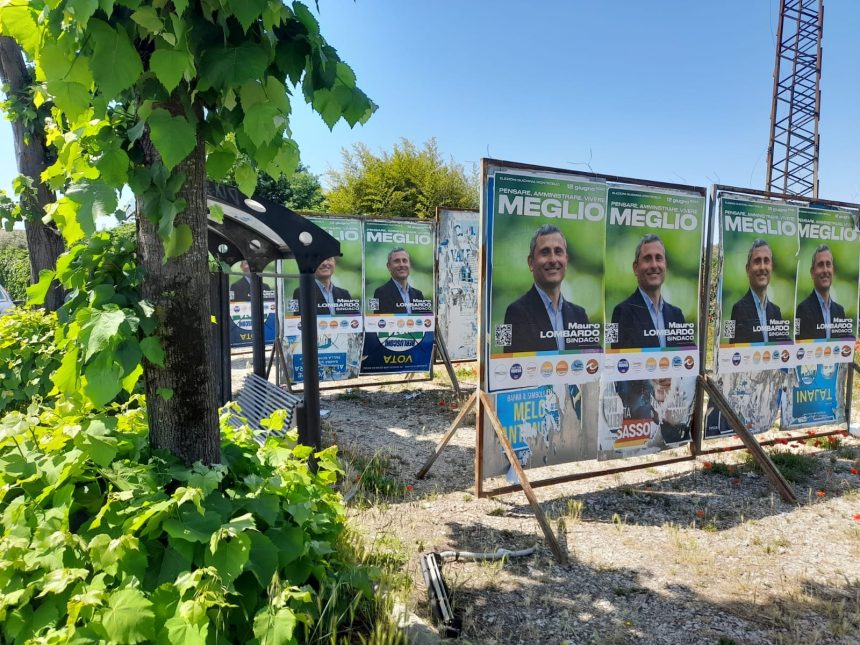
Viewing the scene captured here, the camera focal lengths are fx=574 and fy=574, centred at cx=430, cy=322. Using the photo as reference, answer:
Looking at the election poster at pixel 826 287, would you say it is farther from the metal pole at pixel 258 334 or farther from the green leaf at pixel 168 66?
the green leaf at pixel 168 66

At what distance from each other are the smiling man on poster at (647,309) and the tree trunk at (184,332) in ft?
11.6

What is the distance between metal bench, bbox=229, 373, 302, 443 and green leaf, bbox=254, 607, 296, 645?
301 cm

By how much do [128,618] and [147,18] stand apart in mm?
1719

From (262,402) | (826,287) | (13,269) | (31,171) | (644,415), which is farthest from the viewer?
(13,269)

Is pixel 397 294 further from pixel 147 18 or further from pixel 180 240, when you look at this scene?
pixel 147 18

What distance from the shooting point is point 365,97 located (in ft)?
6.70

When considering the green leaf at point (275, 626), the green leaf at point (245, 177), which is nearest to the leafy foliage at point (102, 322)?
the green leaf at point (245, 177)

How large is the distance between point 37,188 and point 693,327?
7.00 m

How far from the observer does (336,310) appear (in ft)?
29.7

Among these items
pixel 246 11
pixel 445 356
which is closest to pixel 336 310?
pixel 445 356

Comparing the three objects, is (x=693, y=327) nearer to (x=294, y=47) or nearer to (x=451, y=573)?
(x=451, y=573)

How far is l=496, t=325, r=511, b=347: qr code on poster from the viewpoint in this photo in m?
4.33

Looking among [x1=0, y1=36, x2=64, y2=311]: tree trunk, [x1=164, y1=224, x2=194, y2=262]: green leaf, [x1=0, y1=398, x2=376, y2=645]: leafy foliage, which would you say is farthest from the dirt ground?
[x1=0, y1=36, x2=64, y2=311]: tree trunk

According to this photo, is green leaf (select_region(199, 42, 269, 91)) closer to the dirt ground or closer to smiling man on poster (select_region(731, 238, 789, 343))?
the dirt ground
